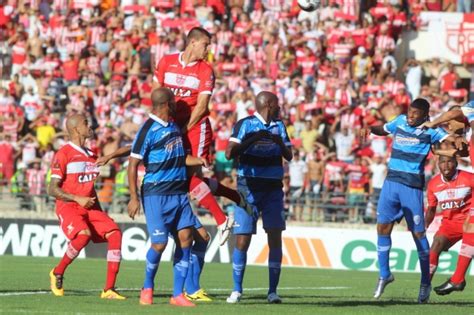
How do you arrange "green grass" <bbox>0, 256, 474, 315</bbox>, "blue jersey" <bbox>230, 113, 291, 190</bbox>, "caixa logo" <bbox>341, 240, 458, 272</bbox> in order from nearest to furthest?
1. "green grass" <bbox>0, 256, 474, 315</bbox>
2. "blue jersey" <bbox>230, 113, 291, 190</bbox>
3. "caixa logo" <bbox>341, 240, 458, 272</bbox>

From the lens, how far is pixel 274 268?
1569 cm

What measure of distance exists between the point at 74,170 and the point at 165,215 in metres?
2.46

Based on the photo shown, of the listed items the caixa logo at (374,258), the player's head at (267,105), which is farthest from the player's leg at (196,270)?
the caixa logo at (374,258)

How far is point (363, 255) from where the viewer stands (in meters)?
28.3

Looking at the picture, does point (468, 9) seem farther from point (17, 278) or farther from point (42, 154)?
point (17, 278)

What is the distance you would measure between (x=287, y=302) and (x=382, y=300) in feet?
4.97

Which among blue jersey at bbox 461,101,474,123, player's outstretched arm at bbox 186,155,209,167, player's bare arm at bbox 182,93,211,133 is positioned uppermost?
player's bare arm at bbox 182,93,211,133

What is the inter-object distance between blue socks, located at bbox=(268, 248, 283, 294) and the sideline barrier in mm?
11493

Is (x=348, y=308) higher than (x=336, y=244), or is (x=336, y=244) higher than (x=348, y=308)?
(x=348, y=308)

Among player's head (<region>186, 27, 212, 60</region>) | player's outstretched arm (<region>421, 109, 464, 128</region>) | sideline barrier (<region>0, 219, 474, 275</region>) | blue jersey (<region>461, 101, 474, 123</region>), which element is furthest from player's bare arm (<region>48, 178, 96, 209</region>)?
sideline barrier (<region>0, 219, 474, 275</region>)

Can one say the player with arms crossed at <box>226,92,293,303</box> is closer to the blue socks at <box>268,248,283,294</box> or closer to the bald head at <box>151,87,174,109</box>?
the blue socks at <box>268,248,283,294</box>

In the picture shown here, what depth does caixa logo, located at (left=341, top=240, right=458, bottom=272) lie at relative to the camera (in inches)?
1081

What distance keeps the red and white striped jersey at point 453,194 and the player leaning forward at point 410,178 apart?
3108 mm

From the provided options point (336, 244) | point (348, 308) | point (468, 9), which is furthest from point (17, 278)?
point (468, 9)
